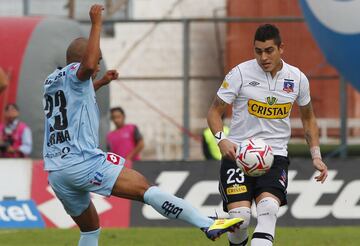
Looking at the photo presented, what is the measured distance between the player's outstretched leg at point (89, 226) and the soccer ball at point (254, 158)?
1.25 metres

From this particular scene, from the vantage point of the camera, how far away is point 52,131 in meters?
9.30

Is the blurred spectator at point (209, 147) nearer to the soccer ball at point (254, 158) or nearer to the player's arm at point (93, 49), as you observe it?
the soccer ball at point (254, 158)

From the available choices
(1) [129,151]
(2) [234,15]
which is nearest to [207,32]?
(2) [234,15]

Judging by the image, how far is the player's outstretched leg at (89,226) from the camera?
32.0ft

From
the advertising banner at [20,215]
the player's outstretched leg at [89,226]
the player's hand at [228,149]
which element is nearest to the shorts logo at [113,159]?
the player's outstretched leg at [89,226]

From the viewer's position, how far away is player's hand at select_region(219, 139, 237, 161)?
9.59 m

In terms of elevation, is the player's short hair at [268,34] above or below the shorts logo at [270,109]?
above

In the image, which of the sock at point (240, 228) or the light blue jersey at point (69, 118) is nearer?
the light blue jersey at point (69, 118)

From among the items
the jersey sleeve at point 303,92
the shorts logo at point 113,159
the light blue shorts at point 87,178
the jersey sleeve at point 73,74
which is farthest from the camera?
the jersey sleeve at point 303,92

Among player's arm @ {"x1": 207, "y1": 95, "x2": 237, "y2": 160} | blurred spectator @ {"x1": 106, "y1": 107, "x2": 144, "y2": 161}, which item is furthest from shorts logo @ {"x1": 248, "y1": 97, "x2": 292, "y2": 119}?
blurred spectator @ {"x1": 106, "y1": 107, "x2": 144, "y2": 161}

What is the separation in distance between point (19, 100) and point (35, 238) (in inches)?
234

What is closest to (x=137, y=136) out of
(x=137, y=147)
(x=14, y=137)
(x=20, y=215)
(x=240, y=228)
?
(x=137, y=147)

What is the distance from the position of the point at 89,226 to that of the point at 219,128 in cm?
133

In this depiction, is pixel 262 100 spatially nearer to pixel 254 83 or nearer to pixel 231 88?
pixel 254 83
